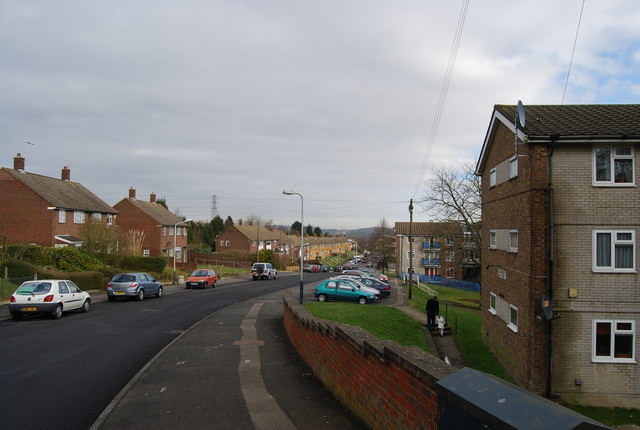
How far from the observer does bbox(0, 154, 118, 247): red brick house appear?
39156mm

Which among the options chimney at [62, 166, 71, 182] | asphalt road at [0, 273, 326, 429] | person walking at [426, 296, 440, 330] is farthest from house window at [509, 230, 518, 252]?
chimney at [62, 166, 71, 182]

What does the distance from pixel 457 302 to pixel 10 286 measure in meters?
28.6

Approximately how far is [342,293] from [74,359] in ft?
61.2

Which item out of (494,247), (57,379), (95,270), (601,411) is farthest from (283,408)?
(95,270)

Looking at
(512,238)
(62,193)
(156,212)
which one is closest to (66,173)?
(62,193)

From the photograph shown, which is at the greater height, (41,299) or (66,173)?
(66,173)

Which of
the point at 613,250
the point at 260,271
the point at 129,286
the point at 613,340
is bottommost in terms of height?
the point at 260,271

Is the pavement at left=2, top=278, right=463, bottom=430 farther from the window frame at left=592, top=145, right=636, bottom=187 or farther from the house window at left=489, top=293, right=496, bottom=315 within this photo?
the window frame at left=592, top=145, right=636, bottom=187

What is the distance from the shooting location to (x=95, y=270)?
106 feet

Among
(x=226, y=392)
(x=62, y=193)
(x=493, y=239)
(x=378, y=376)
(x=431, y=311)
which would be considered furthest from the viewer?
(x=62, y=193)

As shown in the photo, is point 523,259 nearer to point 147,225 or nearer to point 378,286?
point 378,286

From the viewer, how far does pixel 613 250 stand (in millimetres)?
14695

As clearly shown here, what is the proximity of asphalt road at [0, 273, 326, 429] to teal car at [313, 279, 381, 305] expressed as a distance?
8.49 meters

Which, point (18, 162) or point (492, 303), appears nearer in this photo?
point (492, 303)
